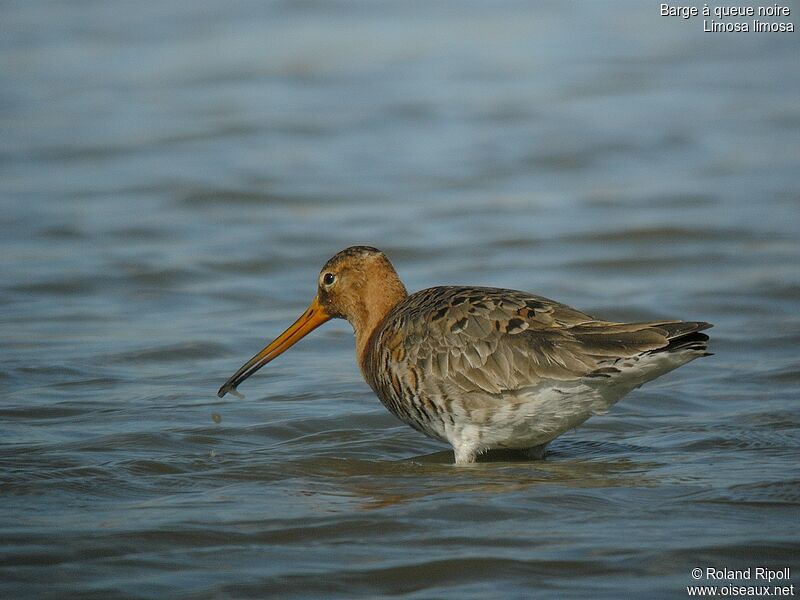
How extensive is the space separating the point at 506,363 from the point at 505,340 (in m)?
0.14

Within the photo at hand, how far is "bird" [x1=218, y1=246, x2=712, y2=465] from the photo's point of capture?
6.54 metres

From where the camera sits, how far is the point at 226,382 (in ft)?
26.8

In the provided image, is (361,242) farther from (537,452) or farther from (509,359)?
(509,359)

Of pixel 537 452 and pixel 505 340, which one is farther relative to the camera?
pixel 537 452

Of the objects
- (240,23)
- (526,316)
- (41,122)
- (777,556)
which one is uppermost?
(240,23)

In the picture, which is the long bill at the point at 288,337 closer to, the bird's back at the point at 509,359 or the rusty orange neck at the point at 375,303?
the rusty orange neck at the point at 375,303

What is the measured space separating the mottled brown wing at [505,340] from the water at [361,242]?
0.51 metres

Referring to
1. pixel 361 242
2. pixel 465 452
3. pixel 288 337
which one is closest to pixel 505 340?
pixel 465 452

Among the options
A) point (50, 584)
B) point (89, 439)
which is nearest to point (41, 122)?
point (89, 439)

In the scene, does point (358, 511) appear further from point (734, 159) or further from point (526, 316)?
point (734, 159)

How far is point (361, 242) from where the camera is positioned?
38.3ft

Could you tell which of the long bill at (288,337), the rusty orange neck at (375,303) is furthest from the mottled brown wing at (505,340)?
the long bill at (288,337)

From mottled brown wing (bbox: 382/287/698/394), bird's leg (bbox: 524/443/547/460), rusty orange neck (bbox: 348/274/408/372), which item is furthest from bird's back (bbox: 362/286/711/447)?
rusty orange neck (bbox: 348/274/408/372)

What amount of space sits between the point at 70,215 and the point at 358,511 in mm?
7206
